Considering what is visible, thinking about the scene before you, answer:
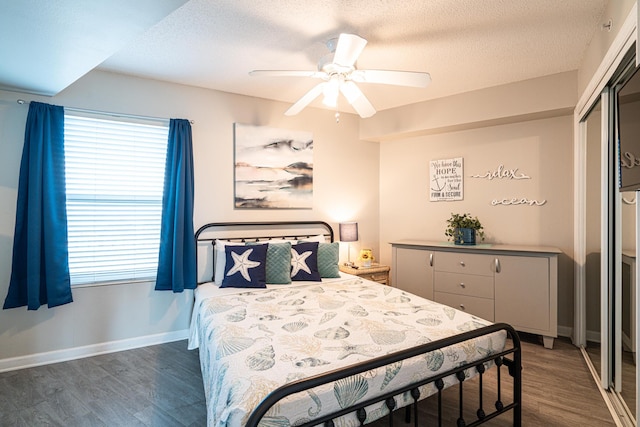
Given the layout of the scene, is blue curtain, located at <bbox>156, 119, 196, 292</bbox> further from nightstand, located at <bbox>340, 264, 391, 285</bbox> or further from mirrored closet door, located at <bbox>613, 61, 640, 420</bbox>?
mirrored closet door, located at <bbox>613, 61, 640, 420</bbox>

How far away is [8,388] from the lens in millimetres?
2539

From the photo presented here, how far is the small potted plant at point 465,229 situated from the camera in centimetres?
392

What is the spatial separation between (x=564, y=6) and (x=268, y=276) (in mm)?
3063

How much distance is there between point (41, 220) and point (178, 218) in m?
1.05

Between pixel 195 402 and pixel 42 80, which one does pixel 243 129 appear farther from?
pixel 195 402

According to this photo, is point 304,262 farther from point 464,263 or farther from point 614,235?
point 614,235

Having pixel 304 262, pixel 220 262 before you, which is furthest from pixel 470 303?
pixel 220 262

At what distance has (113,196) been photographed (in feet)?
10.6

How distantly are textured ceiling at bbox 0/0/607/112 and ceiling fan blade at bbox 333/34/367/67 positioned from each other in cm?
26

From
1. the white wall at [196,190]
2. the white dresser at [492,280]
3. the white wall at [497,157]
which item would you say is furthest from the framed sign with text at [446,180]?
the white wall at [196,190]

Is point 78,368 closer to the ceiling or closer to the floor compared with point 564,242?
closer to the floor

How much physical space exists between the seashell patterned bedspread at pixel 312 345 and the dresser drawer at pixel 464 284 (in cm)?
121

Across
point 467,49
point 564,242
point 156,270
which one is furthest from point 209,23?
point 564,242

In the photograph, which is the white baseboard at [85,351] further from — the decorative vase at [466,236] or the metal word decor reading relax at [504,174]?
the metal word decor reading relax at [504,174]
